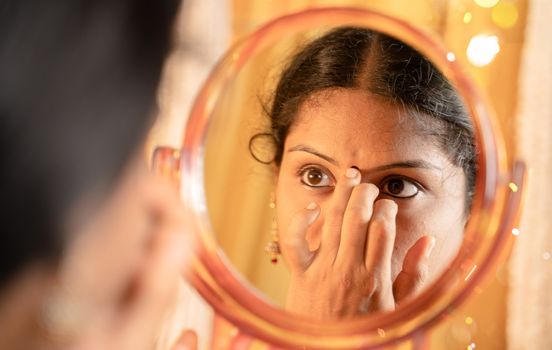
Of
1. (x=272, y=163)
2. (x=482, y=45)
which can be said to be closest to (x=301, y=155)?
(x=272, y=163)

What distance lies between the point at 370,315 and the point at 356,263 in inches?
1.2

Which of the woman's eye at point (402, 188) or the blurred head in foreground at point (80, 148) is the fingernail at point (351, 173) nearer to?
the woman's eye at point (402, 188)

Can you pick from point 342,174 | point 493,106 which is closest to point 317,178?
point 342,174

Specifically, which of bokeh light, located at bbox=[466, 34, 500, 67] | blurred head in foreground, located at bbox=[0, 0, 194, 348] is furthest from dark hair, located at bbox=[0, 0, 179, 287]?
bokeh light, located at bbox=[466, 34, 500, 67]

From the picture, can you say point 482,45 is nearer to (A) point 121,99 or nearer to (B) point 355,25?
(B) point 355,25

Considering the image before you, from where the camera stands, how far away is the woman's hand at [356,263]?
33 centimetres

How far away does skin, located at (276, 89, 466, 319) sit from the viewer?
0.33 m

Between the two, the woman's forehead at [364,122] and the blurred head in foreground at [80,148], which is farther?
the woman's forehead at [364,122]

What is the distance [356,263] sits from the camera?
33cm

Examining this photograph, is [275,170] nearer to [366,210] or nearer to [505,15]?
[366,210]

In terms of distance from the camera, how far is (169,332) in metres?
0.38

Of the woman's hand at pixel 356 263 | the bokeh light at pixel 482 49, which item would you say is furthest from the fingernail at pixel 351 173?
the bokeh light at pixel 482 49

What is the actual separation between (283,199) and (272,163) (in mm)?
23

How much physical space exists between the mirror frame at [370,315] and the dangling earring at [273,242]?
0.02 metres
